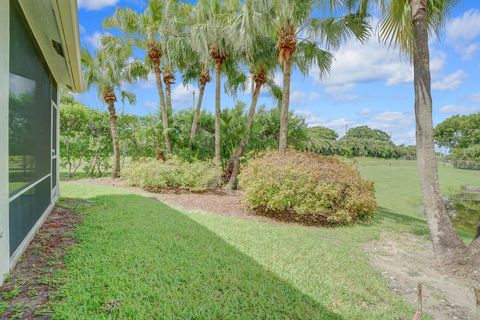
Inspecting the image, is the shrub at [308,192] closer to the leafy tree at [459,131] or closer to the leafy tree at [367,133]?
the leafy tree at [459,131]

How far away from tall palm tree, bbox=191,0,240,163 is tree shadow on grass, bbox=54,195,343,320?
7147 millimetres

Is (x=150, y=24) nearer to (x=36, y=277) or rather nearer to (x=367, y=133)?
(x=36, y=277)

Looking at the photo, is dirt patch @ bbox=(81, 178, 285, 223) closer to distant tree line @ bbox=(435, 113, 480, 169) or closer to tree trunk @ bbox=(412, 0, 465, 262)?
tree trunk @ bbox=(412, 0, 465, 262)

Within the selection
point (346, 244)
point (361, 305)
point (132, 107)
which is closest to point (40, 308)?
point (361, 305)

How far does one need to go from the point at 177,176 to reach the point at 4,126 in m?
7.79

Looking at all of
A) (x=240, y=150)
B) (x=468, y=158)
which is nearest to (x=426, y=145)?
(x=240, y=150)

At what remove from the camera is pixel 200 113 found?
13.8 m

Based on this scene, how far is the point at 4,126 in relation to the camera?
9.73ft

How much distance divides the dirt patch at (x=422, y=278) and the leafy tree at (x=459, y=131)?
56564 millimetres

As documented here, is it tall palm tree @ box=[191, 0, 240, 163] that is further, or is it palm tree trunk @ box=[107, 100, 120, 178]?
palm tree trunk @ box=[107, 100, 120, 178]

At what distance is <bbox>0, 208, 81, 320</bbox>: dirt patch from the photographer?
103 inches

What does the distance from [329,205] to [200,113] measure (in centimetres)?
850

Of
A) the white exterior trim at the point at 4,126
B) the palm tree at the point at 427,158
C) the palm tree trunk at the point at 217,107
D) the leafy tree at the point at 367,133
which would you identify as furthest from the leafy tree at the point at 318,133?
the leafy tree at the point at 367,133

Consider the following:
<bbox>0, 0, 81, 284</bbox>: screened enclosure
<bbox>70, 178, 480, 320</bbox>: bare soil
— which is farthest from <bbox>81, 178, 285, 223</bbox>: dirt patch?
<bbox>0, 0, 81, 284</bbox>: screened enclosure
